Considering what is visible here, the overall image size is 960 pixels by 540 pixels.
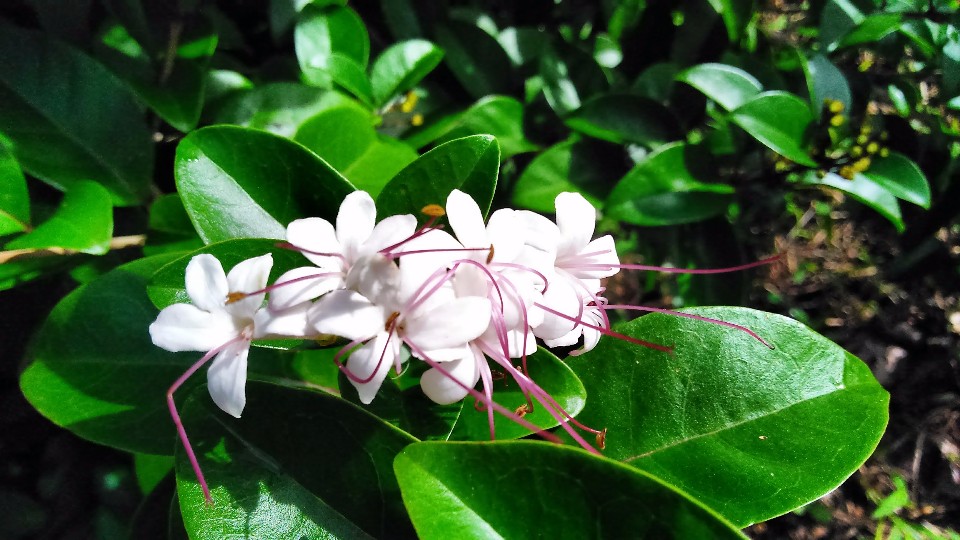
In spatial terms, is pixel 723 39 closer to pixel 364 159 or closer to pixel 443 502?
pixel 364 159

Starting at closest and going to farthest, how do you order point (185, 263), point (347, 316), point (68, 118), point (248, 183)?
point (347, 316) < point (185, 263) < point (248, 183) < point (68, 118)

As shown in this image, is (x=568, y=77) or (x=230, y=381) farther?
(x=568, y=77)

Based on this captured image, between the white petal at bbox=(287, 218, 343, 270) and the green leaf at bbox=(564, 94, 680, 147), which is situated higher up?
the white petal at bbox=(287, 218, 343, 270)

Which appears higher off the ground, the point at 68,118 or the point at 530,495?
the point at 68,118

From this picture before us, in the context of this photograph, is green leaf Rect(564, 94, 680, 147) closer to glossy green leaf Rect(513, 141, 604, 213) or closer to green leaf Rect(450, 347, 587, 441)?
glossy green leaf Rect(513, 141, 604, 213)

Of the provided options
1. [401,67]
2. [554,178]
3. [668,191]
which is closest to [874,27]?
[668,191]

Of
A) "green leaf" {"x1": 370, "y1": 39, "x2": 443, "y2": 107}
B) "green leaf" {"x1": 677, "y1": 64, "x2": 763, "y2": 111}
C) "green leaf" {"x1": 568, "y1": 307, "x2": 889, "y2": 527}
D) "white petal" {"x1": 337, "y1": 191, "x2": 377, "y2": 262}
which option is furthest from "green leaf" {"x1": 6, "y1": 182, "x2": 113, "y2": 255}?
"green leaf" {"x1": 677, "y1": 64, "x2": 763, "y2": 111}

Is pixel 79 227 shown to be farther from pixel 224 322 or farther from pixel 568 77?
pixel 568 77
